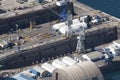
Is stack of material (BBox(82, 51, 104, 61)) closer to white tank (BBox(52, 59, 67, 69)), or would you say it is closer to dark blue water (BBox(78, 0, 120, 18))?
white tank (BBox(52, 59, 67, 69))

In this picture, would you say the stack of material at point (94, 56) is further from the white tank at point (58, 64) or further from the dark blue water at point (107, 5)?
the dark blue water at point (107, 5)

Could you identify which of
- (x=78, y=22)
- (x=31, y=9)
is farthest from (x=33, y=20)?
(x=78, y=22)

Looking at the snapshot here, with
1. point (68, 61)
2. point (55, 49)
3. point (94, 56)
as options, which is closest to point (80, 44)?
point (94, 56)

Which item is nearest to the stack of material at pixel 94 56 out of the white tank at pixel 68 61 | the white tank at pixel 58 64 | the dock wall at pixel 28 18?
the white tank at pixel 68 61

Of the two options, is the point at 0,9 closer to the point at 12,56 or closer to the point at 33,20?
the point at 33,20

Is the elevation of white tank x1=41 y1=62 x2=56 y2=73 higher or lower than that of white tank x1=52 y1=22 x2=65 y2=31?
lower

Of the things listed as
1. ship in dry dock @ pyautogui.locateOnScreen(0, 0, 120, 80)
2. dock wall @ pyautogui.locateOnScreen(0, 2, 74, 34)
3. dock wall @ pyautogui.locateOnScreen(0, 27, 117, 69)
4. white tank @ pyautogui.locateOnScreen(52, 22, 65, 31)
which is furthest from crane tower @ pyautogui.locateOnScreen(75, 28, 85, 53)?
dock wall @ pyautogui.locateOnScreen(0, 2, 74, 34)
